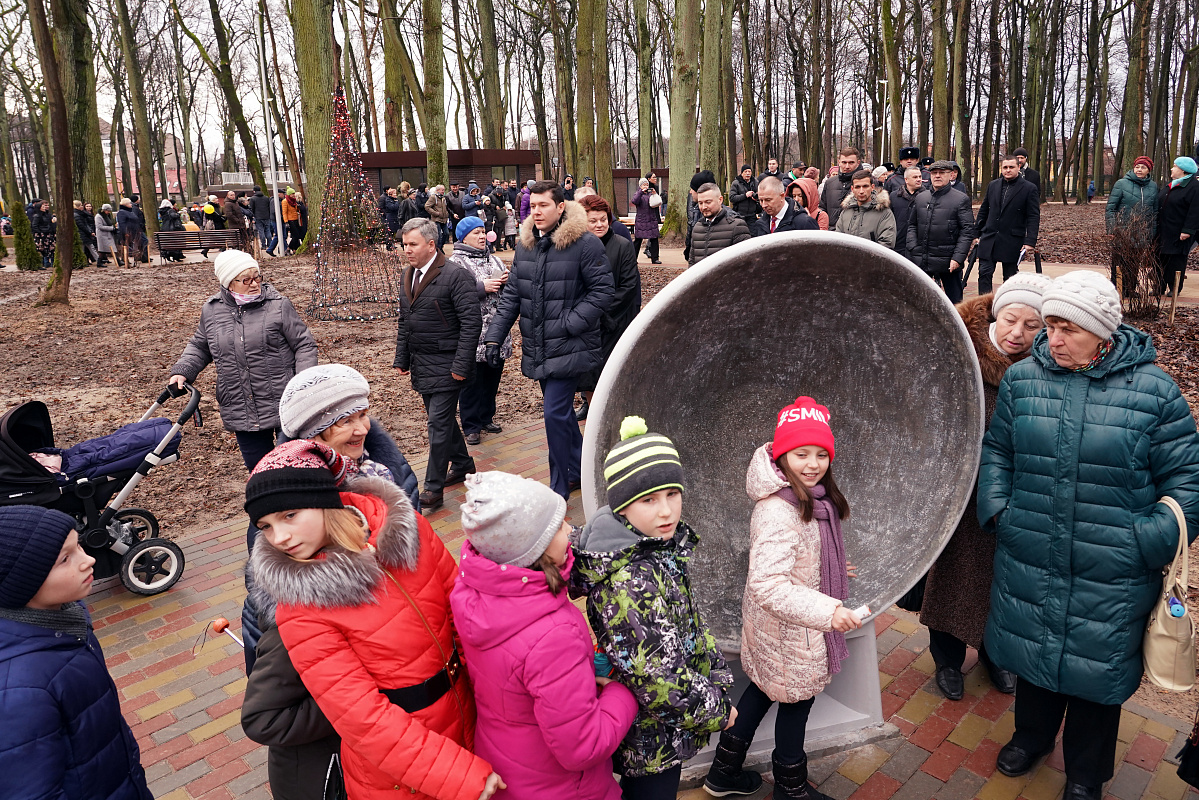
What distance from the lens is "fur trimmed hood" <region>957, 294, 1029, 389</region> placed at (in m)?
3.14

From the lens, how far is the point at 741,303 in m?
2.95

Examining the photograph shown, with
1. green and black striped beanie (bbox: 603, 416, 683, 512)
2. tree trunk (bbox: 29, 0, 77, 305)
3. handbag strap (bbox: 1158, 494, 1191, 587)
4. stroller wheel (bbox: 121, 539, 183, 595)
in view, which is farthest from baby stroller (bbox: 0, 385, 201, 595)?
tree trunk (bbox: 29, 0, 77, 305)

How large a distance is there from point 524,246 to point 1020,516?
3246 mm

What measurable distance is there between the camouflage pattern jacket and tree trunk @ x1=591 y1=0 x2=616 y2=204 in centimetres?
1655

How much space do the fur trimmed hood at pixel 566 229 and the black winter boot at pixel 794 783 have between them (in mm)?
3100

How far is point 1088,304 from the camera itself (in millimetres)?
2475

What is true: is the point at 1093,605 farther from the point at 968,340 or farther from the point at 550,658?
the point at 550,658

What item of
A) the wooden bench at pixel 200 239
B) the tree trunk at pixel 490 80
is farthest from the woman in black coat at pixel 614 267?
the tree trunk at pixel 490 80

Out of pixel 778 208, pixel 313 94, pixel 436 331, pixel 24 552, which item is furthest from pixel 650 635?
pixel 313 94

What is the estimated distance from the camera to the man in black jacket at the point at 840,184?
386 inches

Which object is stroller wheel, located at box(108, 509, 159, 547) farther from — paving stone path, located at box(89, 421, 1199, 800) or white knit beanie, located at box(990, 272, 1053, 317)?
white knit beanie, located at box(990, 272, 1053, 317)

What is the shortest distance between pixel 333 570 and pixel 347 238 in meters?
12.1

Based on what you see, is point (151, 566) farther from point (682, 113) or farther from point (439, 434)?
point (682, 113)

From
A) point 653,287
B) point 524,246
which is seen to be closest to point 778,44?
point 653,287
